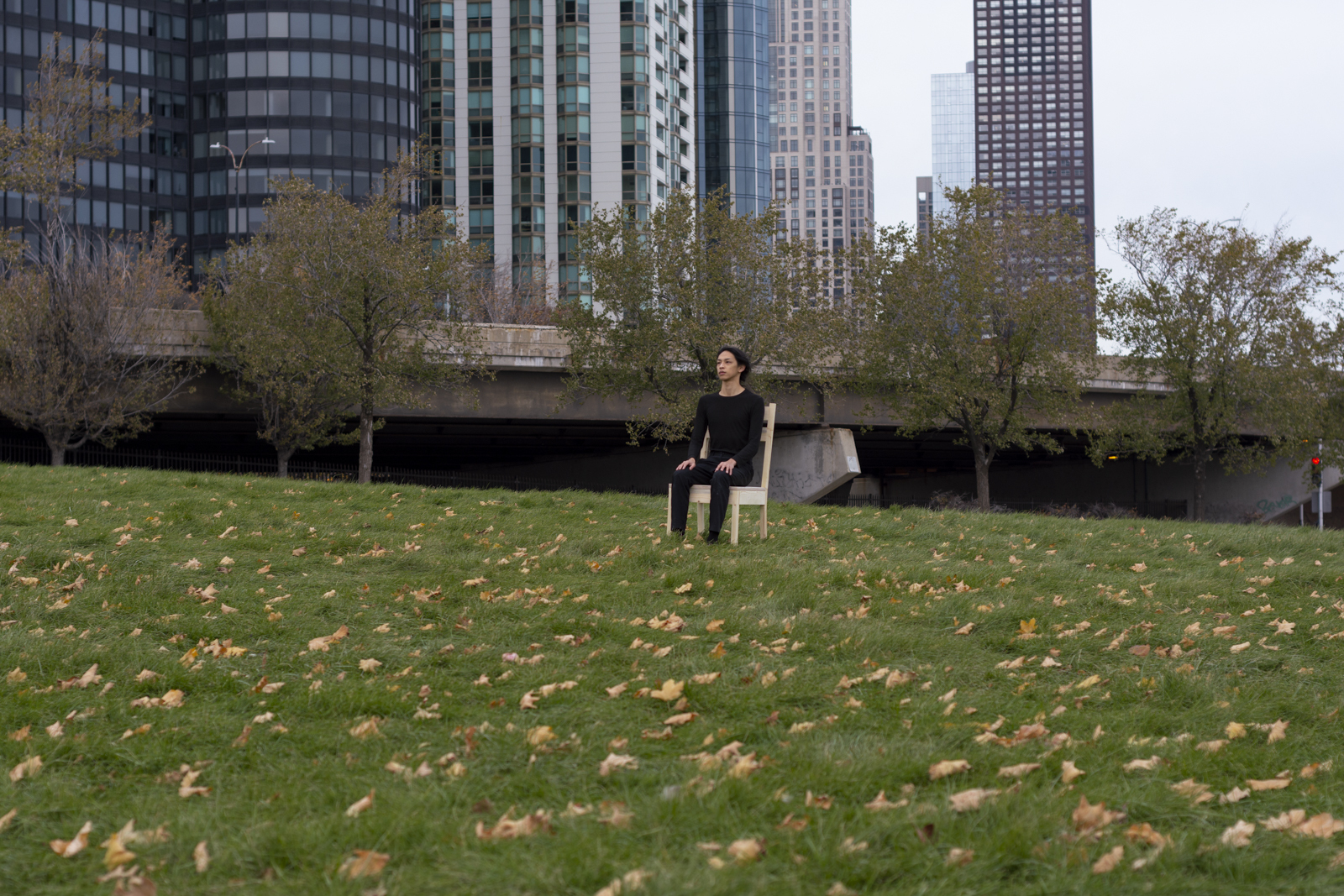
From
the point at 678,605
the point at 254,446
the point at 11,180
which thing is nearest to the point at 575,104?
the point at 254,446

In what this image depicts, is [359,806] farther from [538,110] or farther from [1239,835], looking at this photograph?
[538,110]

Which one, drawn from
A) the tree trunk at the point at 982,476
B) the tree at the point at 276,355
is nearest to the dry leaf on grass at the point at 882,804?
the tree at the point at 276,355

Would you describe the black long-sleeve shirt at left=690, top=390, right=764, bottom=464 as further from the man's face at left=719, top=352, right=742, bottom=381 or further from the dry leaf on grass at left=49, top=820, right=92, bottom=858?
the dry leaf on grass at left=49, top=820, right=92, bottom=858

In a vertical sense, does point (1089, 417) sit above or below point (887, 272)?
below

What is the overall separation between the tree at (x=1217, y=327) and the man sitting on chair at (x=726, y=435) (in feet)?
66.9

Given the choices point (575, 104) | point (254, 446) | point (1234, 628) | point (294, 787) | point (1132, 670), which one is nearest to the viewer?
point (294, 787)

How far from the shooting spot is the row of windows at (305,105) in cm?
7225

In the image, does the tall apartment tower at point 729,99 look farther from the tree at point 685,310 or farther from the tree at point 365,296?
the tree at point 365,296

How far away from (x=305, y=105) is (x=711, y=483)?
70.1 m

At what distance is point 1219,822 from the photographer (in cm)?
373

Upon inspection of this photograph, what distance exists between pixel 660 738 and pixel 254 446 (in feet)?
122

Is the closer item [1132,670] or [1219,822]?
[1219,822]

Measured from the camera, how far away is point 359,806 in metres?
3.78

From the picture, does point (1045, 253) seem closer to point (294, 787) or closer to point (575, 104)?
point (294, 787)
